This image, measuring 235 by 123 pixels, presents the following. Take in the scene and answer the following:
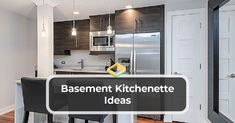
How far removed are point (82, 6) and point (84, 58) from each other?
5.98 ft

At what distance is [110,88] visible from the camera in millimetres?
1991

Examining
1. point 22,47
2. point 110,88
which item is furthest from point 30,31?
point 110,88

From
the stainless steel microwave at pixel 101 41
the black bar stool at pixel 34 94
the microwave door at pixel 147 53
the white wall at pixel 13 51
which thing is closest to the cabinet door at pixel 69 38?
the stainless steel microwave at pixel 101 41

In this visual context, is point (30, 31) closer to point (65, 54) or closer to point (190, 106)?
point (65, 54)

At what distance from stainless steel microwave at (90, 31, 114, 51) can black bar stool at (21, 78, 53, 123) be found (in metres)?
2.22

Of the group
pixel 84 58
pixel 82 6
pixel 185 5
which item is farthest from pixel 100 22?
pixel 185 5

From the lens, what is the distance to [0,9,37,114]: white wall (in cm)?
363

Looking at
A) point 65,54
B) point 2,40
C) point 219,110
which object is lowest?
point 219,110

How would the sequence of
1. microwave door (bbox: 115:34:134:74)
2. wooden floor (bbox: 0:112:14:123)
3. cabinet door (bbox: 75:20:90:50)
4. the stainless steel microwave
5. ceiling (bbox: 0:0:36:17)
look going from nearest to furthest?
wooden floor (bbox: 0:112:14:123) < ceiling (bbox: 0:0:36:17) < microwave door (bbox: 115:34:134:74) < the stainless steel microwave < cabinet door (bbox: 75:20:90:50)

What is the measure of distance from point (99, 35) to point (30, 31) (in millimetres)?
2082

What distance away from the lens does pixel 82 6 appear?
136 inches

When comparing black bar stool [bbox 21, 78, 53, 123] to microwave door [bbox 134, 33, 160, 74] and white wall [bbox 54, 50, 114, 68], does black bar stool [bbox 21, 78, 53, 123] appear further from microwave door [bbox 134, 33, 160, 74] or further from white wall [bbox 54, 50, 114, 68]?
white wall [bbox 54, 50, 114, 68]

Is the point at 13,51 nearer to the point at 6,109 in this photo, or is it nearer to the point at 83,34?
the point at 6,109

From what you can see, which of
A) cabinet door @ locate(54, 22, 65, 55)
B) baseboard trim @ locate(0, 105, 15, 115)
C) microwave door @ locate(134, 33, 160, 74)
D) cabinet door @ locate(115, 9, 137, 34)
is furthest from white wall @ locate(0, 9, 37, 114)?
microwave door @ locate(134, 33, 160, 74)
